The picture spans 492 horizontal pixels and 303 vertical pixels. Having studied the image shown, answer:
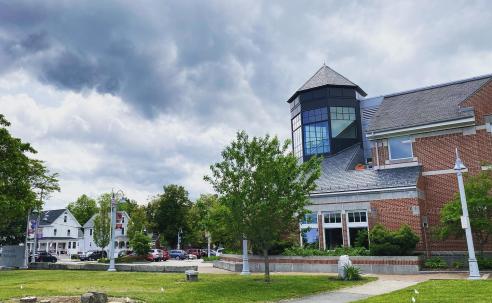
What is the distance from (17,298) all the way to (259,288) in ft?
29.2

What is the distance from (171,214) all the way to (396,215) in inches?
1960

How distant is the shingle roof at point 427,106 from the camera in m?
30.1

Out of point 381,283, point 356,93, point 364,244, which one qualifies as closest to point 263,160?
point 381,283

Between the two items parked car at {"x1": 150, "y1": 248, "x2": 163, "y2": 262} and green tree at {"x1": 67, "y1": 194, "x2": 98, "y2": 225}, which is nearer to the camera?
parked car at {"x1": 150, "y1": 248, "x2": 163, "y2": 262}

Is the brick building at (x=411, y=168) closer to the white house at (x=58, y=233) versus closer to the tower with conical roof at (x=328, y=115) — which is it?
the tower with conical roof at (x=328, y=115)

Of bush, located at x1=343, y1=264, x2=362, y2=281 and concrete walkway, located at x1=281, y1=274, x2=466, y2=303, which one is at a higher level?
bush, located at x1=343, y1=264, x2=362, y2=281

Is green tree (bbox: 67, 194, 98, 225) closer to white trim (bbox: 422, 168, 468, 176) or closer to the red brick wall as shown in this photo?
the red brick wall

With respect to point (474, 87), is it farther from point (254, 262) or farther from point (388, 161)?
point (254, 262)

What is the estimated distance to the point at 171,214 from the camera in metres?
71.3

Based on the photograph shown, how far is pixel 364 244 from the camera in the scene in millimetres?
27828

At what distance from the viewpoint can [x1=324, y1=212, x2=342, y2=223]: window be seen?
2992 cm

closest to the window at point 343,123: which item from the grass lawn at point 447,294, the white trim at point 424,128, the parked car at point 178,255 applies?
the white trim at point 424,128

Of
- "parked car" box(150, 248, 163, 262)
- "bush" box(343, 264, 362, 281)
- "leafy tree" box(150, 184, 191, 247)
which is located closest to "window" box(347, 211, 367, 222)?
"bush" box(343, 264, 362, 281)

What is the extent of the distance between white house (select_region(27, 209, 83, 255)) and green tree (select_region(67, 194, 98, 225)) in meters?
22.5
